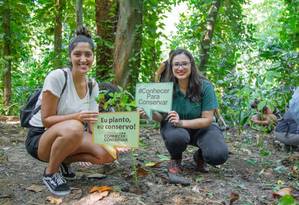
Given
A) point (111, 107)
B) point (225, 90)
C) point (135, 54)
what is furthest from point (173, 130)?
point (225, 90)

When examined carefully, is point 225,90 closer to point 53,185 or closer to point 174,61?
point 174,61

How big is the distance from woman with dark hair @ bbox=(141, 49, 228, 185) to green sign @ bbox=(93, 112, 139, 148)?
0.52 metres

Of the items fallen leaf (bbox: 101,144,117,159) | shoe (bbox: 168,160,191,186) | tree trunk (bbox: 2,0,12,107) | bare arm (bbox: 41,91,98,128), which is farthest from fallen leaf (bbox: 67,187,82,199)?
tree trunk (bbox: 2,0,12,107)

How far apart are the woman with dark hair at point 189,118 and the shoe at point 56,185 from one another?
32.1 inches

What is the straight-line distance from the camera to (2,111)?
22.2 feet

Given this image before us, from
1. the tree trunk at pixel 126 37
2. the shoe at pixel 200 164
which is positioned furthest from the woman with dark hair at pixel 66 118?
the tree trunk at pixel 126 37

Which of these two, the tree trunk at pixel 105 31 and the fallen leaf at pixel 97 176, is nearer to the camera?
the fallen leaf at pixel 97 176

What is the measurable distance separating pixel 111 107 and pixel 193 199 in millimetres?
970

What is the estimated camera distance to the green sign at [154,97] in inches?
123

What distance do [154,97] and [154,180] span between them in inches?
24.9

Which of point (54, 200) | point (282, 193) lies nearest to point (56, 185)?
point (54, 200)

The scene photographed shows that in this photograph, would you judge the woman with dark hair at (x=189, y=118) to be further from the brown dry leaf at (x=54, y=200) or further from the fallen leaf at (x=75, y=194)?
the brown dry leaf at (x=54, y=200)

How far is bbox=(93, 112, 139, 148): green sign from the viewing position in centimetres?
276

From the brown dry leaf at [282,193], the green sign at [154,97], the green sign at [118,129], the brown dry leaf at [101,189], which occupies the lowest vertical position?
the brown dry leaf at [282,193]
